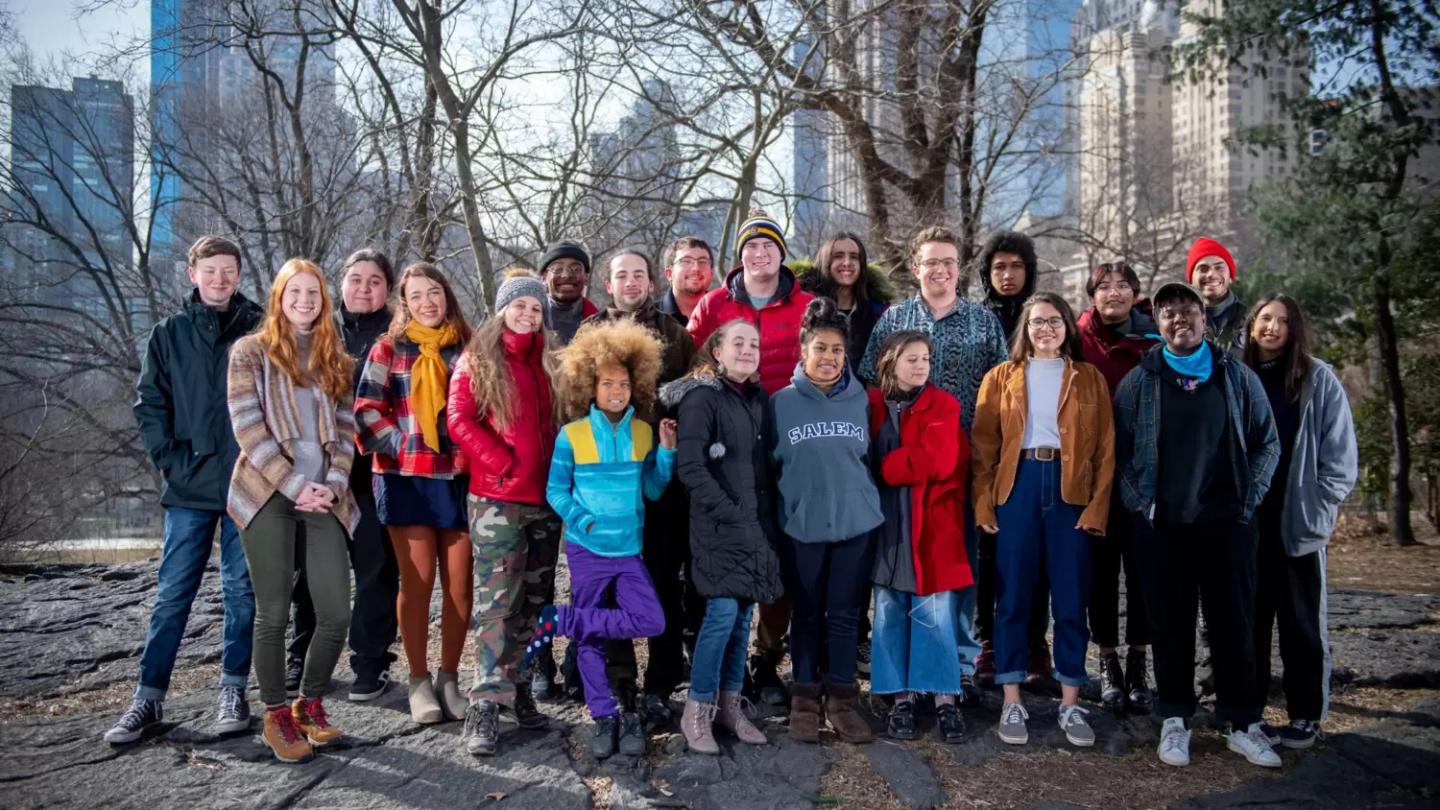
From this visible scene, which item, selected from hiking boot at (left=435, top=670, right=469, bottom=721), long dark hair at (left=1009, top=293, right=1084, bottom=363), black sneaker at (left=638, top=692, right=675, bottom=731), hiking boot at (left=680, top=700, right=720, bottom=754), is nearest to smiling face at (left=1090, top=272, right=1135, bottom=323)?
long dark hair at (left=1009, top=293, right=1084, bottom=363)

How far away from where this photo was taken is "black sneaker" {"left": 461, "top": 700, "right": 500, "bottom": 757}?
12.1ft

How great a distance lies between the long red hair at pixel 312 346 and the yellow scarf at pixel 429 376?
295 mm

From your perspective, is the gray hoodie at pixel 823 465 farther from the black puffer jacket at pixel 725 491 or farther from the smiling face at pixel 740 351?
the smiling face at pixel 740 351

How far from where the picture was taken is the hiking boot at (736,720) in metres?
3.87

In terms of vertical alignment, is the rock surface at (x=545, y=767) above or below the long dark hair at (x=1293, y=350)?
below

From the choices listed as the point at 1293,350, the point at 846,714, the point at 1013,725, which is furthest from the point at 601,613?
the point at 1293,350

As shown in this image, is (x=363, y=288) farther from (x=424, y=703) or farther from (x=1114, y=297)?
(x=1114, y=297)

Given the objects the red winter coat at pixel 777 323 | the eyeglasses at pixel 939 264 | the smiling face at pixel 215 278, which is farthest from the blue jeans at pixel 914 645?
the smiling face at pixel 215 278

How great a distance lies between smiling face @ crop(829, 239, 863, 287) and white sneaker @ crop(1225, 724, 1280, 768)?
275cm

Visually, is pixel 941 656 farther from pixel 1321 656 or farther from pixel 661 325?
pixel 661 325

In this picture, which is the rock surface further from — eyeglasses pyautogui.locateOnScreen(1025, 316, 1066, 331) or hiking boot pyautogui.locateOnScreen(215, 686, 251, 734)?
eyeglasses pyautogui.locateOnScreen(1025, 316, 1066, 331)

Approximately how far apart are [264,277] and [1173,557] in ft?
60.9

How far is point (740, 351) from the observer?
3.88 metres

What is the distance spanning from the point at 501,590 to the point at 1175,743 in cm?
300
